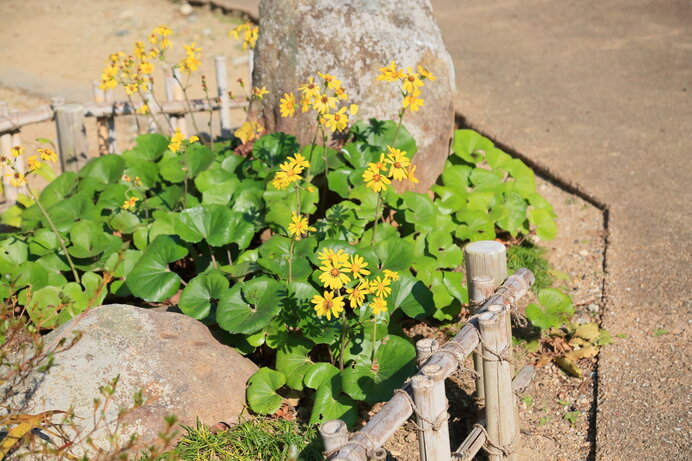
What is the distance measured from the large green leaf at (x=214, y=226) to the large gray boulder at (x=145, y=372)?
536 mm

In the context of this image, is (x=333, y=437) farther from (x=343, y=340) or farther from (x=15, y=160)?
(x=15, y=160)

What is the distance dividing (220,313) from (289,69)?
205cm

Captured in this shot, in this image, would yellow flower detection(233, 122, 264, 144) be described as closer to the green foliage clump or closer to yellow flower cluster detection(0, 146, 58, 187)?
the green foliage clump

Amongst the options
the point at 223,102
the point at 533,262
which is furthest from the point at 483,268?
the point at 223,102

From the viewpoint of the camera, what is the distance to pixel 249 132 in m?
5.39

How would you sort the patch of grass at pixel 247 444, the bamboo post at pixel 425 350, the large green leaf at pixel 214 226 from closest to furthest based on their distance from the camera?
1. the bamboo post at pixel 425 350
2. the patch of grass at pixel 247 444
3. the large green leaf at pixel 214 226

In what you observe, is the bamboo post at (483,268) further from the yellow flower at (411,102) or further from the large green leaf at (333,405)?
the yellow flower at (411,102)

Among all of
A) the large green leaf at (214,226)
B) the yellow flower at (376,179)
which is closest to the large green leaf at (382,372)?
the yellow flower at (376,179)

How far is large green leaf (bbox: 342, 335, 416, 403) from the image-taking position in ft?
11.6

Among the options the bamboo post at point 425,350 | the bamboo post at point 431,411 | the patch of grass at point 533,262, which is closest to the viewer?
the bamboo post at point 431,411

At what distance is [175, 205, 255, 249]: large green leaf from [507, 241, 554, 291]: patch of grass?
1655 millimetres

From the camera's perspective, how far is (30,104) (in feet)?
29.9

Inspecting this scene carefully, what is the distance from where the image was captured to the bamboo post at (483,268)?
3.51m

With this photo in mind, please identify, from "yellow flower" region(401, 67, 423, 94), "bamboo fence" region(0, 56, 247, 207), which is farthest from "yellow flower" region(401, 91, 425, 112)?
"bamboo fence" region(0, 56, 247, 207)
